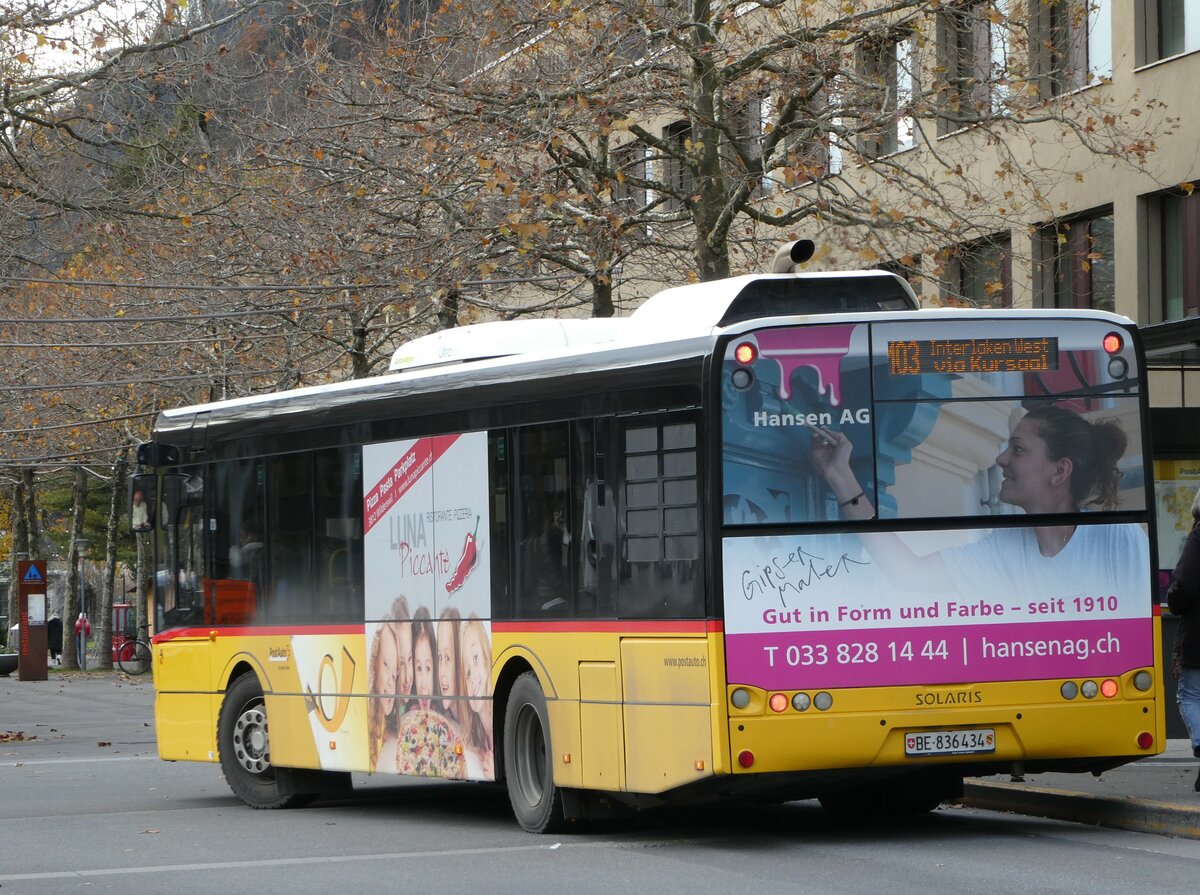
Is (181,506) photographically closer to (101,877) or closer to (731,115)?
(101,877)

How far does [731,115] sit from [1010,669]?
45.3 ft

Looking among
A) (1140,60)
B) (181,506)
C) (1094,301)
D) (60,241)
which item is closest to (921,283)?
(1094,301)

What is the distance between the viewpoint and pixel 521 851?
1104 centimetres

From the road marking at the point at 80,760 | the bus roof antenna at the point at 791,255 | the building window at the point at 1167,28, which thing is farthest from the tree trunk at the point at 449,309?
the bus roof antenna at the point at 791,255

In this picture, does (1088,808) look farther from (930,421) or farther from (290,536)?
(290,536)

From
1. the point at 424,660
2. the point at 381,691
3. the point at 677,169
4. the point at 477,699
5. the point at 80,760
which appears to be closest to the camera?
the point at 477,699

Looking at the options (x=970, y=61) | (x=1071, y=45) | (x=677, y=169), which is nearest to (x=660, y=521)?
(x=970, y=61)

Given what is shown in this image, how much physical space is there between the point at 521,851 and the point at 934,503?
112 inches

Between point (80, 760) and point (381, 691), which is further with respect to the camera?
point (80, 760)

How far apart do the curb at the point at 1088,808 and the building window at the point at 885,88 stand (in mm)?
9986

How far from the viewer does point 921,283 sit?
28.3m

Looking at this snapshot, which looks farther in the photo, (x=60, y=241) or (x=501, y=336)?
(x=60, y=241)

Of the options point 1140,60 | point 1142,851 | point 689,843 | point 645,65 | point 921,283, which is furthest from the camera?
point 921,283

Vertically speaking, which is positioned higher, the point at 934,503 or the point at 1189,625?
the point at 934,503
